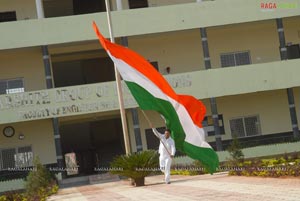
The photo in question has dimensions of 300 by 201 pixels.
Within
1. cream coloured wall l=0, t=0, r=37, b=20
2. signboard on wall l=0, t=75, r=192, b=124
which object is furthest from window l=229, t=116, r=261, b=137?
cream coloured wall l=0, t=0, r=37, b=20

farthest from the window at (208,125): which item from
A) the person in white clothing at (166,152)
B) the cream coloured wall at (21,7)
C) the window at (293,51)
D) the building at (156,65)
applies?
the person in white clothing at (166,152)

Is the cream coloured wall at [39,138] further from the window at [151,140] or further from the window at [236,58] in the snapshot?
the window at [236,58]

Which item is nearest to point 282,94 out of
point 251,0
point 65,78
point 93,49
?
point 251,0

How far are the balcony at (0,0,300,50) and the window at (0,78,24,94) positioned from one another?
2785 millimetres

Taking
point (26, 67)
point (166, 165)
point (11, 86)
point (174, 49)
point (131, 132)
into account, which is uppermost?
point (174, 49)

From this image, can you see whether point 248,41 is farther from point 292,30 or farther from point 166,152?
point 166,152

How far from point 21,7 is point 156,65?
25.2 feet

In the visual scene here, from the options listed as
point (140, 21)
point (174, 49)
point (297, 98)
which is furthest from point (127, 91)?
point (297, 98)

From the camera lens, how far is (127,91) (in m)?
26.4

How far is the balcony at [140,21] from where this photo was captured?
26.2 m

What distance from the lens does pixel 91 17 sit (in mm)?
26562

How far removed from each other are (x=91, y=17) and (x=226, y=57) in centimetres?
798

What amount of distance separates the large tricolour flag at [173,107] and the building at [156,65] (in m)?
15.1

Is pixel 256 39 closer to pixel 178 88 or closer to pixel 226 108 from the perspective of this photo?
pixel 226 108
